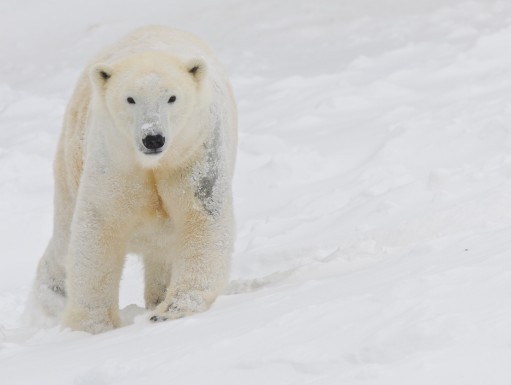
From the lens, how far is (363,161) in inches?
313

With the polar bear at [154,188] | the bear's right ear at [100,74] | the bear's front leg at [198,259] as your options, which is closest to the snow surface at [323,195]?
the bear's front leg at [198,259]

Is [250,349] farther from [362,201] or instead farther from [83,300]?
[362,201]

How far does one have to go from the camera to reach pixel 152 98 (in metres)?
4.40

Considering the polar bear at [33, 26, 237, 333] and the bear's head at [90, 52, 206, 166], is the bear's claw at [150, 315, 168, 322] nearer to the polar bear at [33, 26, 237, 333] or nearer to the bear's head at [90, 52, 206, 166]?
the polar bear at [33, 26, 237, 333]

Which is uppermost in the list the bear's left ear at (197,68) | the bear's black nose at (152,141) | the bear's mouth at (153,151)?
the bear's left ear at (197,68)

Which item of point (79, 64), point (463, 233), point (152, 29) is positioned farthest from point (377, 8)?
point (463, 233)

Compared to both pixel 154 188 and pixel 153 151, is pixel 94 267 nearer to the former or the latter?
pixel 154 188

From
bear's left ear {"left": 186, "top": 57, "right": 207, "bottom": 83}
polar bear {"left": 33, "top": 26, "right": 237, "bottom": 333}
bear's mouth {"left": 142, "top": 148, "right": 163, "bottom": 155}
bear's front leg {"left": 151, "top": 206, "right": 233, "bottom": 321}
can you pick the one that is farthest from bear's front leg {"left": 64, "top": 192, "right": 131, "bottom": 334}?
bear's left ear {"left": 186, "top": 57, "right": 207, "bottom": 83}

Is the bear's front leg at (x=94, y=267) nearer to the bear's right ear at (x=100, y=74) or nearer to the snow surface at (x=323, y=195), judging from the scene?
the snow surface at (x=323, y=195)

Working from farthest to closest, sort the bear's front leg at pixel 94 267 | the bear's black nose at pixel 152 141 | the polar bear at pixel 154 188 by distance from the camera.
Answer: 1. the bear's front leg at pixel 94 267
2. the polar bear at pixel 154 188
3. the bear's black nose at pixel 152 141

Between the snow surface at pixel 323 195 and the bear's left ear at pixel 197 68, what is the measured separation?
105 centimetres

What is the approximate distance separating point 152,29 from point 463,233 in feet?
7.13

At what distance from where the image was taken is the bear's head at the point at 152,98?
4316mm

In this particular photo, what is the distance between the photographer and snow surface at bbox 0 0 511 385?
3.07 m
